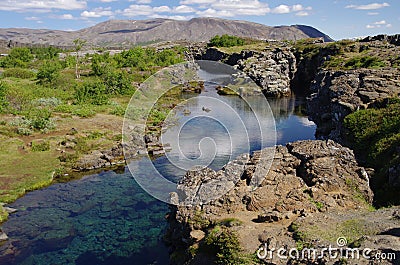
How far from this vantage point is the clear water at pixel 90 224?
20631 mm

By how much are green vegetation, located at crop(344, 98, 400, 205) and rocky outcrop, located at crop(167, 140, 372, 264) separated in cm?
282

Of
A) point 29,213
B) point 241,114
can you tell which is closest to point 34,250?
point 29,213

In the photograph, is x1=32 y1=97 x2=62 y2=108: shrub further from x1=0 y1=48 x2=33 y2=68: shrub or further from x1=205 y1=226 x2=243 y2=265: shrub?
x1=0 y1=48 x2=33 y2=68: shrub

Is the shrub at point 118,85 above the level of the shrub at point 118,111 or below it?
above

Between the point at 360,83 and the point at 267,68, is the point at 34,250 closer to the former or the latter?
the point at 360,83

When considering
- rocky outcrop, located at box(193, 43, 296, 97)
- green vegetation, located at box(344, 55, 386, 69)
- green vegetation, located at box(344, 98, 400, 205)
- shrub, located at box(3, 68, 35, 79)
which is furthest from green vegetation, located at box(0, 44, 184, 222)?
green vegetation, located at box(344, 55, 386, 69)

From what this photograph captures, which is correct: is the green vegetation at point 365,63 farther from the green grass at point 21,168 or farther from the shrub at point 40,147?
the green grass at point 21,168

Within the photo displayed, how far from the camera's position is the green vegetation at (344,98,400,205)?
76.8 feet

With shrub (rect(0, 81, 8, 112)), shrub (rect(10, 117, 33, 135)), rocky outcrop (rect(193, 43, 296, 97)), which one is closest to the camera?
shrub (rect(10, 117, 33, 135))

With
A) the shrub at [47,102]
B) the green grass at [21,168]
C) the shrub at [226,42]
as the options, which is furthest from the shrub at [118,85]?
the shrub at [226,42]

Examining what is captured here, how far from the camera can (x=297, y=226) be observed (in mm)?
15320

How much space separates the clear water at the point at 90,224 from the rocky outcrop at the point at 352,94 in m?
13.8

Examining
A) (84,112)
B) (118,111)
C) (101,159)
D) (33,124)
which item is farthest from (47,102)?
(101,159)

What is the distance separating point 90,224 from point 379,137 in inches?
933
